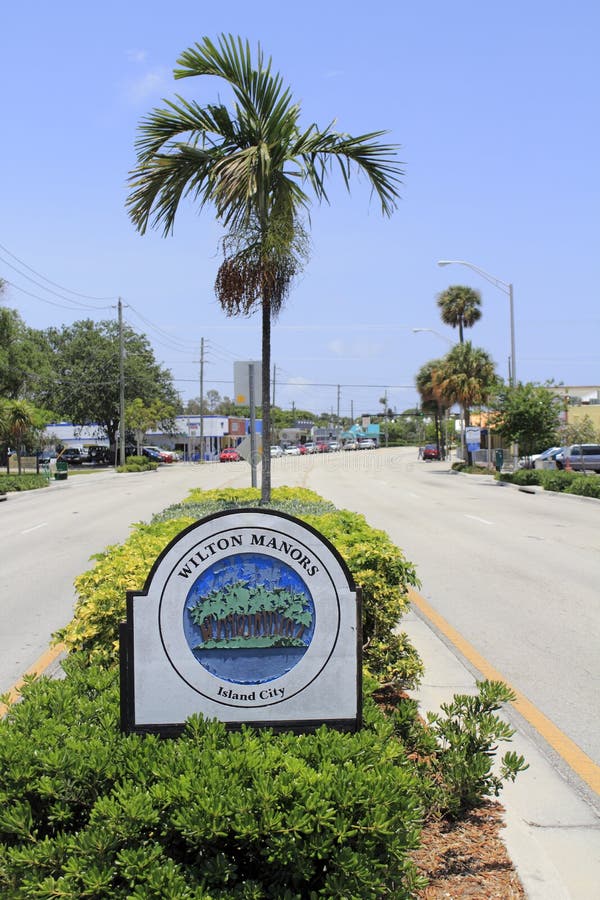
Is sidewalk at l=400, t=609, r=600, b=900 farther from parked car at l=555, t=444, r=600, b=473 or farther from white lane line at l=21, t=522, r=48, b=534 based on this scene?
parked car at l=555, t=444, r=600, b=473

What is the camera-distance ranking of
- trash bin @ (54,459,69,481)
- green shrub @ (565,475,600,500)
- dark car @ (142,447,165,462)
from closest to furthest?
green shrub @ (565,475,600,500), trash bin @ (54,459,69,481), dark car @ (142,447,165,462)

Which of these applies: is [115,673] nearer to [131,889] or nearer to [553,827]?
[131,889]

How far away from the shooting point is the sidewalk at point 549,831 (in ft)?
11.4

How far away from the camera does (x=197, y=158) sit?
886 centimetres

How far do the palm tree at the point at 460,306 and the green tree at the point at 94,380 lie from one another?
24.8 metres

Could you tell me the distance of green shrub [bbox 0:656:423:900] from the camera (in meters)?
2.76

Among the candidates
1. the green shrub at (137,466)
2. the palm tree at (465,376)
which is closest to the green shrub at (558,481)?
the palm tree at (465,376)

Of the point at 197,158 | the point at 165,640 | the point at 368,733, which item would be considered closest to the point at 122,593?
the point at 165,640

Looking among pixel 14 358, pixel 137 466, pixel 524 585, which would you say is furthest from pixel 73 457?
pixel 524 585

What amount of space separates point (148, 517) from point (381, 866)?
19.1 meters

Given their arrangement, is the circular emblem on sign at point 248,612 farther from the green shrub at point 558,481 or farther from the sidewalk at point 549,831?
the green shrub at point 558,481

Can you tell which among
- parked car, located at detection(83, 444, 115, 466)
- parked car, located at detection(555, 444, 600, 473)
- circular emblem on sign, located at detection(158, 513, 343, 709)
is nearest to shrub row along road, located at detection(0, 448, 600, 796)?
circular emblem on sign, located at detection(158, 513, 343, 709)

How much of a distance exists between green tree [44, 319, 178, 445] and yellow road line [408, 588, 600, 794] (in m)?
62.3

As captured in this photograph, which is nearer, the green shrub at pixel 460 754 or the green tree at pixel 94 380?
the green shrub at pixel 460 754
